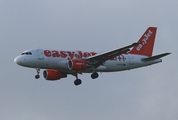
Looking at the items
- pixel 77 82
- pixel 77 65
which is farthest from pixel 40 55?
pixel 77 82

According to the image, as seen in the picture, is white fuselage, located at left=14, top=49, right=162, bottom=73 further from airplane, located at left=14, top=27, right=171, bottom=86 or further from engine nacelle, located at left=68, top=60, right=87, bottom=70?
engine nacelle, located at left=68, top=60, right=87, bottom=70

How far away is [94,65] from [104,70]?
2.47 meters

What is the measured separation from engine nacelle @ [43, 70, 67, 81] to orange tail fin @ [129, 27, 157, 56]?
34.7 feet

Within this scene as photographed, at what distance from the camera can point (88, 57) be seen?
84.6m

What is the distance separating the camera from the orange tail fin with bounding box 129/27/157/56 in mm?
91375

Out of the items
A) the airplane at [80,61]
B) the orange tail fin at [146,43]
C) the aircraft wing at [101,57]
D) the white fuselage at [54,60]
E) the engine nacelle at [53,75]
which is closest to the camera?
the white fuselage at [54,60]

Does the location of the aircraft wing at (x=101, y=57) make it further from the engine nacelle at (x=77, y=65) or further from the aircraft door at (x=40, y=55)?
the aircraft door at (x=40, y=55)

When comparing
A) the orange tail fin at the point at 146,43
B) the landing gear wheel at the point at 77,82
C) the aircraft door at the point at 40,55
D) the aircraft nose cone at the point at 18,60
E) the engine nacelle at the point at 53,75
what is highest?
the orange tail fin at the point at 146,43

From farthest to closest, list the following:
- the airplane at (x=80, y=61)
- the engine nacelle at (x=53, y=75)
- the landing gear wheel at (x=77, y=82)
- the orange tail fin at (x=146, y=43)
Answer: the orange tail fin at (x=146, y=43)
the engine nacelle at (x=53, y=75)
the landing gear wheel at (x=77, y=82)
the airplane at (x=80, y=61)

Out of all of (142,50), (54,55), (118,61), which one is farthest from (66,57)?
(142,50)

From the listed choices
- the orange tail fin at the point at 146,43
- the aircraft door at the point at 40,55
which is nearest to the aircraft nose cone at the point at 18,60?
the aircraft door at the point at 40,55

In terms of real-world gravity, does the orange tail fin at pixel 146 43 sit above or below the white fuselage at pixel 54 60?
above

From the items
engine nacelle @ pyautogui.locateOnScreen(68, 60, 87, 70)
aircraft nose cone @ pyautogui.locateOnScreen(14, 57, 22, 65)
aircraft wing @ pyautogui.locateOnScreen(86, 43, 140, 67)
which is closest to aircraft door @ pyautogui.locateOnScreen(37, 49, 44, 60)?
aircraft nose cone @ pyautogui.locateOnScreen(14, 57, 22, 65)

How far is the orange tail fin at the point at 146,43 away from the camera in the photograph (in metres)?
91.4
